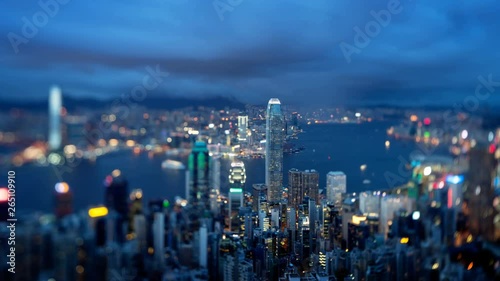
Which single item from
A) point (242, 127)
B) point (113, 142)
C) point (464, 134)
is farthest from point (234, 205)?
point (464, 134)

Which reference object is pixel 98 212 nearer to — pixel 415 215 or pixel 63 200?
pixel 63 200

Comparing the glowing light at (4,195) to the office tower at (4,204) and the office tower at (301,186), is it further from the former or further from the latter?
the office tower at (301,186)

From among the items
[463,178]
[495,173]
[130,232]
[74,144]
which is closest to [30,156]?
[74,144]

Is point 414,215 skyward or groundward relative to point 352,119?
groundward

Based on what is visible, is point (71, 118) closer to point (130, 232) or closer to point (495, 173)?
point (130, 232)

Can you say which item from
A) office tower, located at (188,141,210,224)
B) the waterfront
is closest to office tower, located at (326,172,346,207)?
the waterfront

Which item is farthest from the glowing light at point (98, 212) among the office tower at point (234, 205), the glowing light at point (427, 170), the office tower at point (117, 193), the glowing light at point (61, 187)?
the glowing light at point (427, 170)
